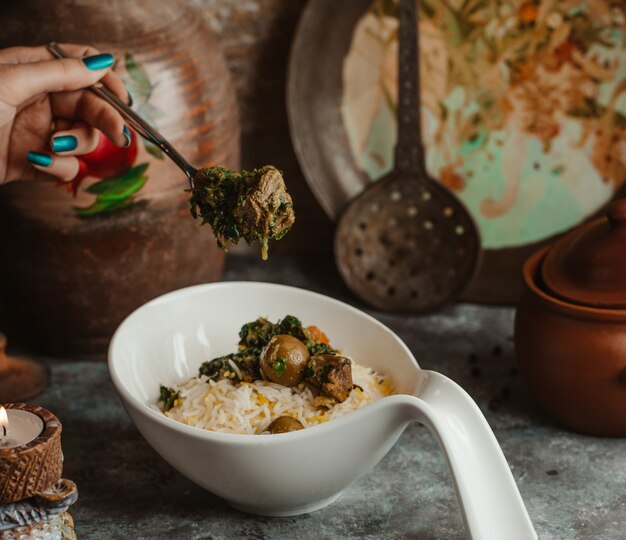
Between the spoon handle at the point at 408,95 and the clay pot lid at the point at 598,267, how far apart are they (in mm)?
619

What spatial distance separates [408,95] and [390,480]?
0.99 m

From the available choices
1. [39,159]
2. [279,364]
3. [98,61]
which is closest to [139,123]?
[98,61]

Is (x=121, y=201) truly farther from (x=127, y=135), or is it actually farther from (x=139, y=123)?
(x=139, y=123)

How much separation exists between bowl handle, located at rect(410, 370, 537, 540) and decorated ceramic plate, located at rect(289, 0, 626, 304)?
1061mm

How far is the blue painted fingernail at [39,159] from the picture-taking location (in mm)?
1676

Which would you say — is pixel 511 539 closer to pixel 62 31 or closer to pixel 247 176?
pixel 247 176

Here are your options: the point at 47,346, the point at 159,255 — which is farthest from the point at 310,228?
the point at 47,346

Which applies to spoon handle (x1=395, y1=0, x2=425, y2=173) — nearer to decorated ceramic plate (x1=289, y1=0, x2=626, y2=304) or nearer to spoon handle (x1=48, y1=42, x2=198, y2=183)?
decorated ceramic plate (x1=289, y1=0, x2=626, y2=304)

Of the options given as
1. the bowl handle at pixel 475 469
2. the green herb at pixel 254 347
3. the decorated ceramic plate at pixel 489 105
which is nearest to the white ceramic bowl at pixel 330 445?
the bowl handle at pixel 475 469

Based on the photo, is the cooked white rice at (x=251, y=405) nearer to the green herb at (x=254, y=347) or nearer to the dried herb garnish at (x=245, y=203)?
the green herb at (x=254, y=347)

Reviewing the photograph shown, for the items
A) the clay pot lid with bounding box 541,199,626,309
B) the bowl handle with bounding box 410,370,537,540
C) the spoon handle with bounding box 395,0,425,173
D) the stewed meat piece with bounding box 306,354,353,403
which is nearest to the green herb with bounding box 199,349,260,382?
the stewed meat piece with bounding box 306,354,353,403

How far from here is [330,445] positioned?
1.24 m

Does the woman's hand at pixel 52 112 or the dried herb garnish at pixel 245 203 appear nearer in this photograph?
the dried herb garnish at pixel 245 203

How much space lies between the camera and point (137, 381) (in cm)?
152
